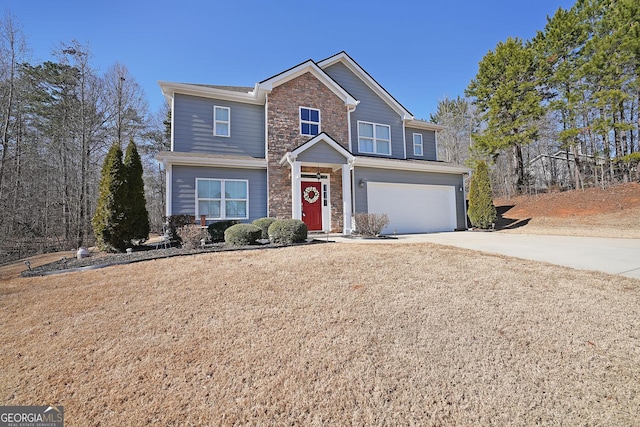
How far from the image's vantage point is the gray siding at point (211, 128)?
11.2 m

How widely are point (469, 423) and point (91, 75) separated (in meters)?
24.9

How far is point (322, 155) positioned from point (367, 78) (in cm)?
620

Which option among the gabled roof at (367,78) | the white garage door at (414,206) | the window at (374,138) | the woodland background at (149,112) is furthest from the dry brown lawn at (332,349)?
the woodland background at (149,112)

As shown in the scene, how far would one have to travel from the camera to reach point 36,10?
344 inches

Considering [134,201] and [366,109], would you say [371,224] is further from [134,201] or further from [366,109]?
[134,201]

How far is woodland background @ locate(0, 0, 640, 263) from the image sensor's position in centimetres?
1398

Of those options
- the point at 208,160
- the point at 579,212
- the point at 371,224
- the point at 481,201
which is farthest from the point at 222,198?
the point at 579,212

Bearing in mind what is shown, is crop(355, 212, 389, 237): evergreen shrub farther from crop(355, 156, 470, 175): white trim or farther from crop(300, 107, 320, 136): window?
crop(300, 107, 320, 136): window

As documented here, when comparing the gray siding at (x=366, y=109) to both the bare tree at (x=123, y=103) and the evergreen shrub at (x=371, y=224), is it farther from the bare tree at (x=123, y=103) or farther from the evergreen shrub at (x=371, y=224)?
the bare tree at (x=123, y=103)

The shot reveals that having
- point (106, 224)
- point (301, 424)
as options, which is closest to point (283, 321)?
point (301, 424)

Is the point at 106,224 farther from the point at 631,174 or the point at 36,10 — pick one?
the point at 631,174

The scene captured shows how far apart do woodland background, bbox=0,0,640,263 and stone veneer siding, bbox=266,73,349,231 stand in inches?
451

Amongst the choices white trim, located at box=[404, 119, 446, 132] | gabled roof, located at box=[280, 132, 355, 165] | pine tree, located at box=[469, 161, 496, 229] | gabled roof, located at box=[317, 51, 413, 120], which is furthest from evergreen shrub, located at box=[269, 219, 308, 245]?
white trim, located at box=[404, 119, 446, 132]

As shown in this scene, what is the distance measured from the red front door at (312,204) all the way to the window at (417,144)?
6.88m
